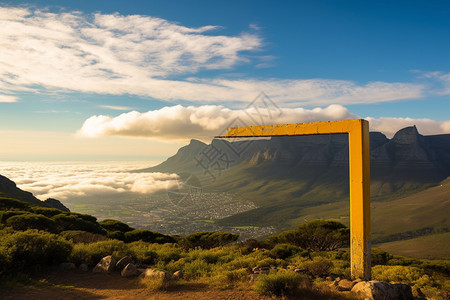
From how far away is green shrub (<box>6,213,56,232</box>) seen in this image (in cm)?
1858

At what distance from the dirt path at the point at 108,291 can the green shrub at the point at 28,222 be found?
11459mm

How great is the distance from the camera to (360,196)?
863 centimetres

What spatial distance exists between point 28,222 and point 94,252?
11.0m

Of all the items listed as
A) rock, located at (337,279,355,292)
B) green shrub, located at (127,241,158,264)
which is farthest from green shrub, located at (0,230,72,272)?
rock, located at (337,279,355,292)

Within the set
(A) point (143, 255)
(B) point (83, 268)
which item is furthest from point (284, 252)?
(B) point (83, 268)

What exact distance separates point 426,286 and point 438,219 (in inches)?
8450

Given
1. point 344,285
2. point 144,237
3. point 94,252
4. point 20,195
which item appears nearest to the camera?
point 344,285

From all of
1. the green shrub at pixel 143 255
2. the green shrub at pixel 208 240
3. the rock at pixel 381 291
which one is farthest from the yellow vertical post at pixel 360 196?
the green shrub at pixel 208 240

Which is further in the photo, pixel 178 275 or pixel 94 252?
pixel 94 252

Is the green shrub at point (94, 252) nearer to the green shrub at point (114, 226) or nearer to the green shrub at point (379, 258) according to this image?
the green shrub at point (379, 258)

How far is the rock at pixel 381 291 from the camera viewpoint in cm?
732

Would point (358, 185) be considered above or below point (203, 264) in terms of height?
above

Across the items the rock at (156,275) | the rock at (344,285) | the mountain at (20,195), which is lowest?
the mountain at (20,195)

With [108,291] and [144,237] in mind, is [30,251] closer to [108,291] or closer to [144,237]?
[108,291]
